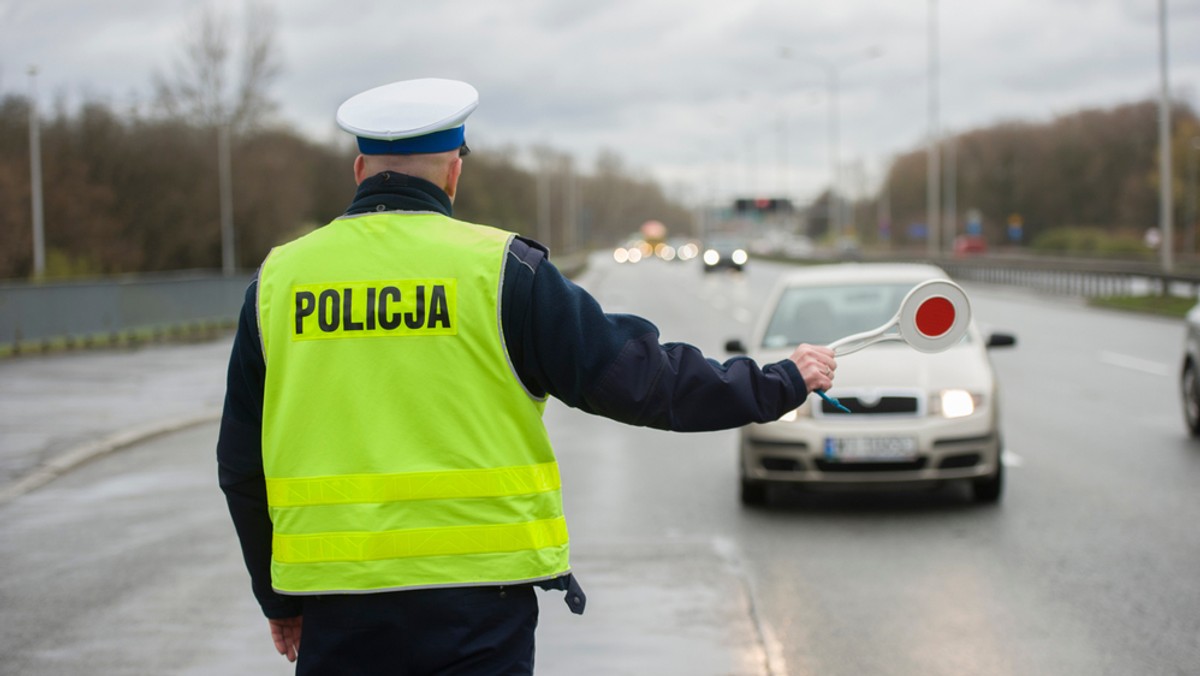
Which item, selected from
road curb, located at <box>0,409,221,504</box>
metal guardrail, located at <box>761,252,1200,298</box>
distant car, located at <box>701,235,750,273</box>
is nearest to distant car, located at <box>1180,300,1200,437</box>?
road curb, located at <box>0,409,221,504</box>

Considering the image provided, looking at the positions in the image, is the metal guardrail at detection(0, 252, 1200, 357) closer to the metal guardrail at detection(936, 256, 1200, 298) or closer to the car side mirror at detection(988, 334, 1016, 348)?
the metal guardrail at detection(936, 256, 1200, 298)

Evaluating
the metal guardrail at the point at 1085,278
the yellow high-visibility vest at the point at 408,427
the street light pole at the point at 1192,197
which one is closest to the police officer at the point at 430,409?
the yellow high-visibility vest at the point at 408,427

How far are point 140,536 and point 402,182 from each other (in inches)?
268

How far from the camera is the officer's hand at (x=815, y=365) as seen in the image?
9.67 feet

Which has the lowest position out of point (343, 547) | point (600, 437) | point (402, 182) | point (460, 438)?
point (600, 437)

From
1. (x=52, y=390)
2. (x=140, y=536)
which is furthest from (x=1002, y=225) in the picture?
(x=140, y=536)

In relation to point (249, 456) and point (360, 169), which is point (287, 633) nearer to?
point (249, 456)

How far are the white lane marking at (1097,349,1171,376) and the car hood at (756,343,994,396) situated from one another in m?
10.6

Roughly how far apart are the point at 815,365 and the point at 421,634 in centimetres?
94

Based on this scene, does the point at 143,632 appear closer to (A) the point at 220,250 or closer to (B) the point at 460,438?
(B) the point at 460,438

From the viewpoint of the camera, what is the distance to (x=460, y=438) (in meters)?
2.77

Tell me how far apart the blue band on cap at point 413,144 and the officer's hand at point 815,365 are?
32.0 inches

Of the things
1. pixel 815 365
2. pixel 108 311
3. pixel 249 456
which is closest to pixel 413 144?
pixel 249 456

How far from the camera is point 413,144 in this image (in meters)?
2.94
